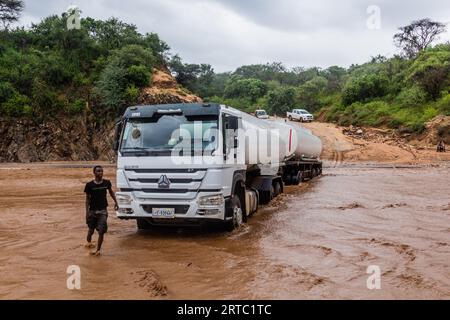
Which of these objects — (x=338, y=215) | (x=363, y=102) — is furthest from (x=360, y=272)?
(x=363, y=102)

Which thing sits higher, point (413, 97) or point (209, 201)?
point (413, 97)

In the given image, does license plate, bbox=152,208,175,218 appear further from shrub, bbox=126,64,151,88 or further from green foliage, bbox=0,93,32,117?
green foliage, bbox=0,93,32,117

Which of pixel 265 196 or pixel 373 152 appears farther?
pixel 373 152

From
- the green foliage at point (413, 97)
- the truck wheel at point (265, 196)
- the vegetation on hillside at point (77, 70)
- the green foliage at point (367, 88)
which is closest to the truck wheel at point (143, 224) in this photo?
the truck wheel at point (265, 196)

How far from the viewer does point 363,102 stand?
53.6m

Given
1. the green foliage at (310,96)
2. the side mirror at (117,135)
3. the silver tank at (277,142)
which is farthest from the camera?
the green foliage at (310,96)

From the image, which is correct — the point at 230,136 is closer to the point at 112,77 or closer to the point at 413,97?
the point at 112,77

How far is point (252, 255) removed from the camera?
27.5 ft

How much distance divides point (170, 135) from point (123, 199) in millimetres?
1676

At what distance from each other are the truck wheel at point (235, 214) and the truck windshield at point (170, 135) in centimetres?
149

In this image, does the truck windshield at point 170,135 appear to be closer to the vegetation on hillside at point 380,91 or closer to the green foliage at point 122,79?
the green foliage at point 122,79

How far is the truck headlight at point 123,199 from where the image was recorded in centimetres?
945

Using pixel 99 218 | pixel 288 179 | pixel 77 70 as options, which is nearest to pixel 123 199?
pixel 99 218
